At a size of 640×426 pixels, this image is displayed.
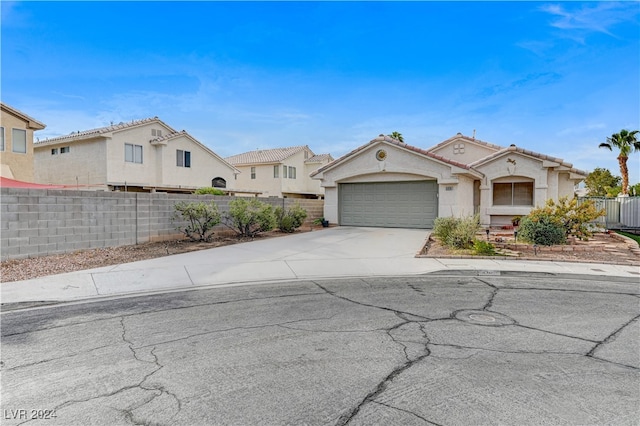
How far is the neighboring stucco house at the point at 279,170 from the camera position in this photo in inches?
1506

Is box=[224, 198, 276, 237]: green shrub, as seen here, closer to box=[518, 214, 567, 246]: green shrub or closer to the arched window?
box=[518, 214, 567, 246]: green shrub

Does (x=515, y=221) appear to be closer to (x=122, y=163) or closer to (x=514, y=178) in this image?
(x=514, y=178)

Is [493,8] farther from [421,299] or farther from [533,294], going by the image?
[421,299]

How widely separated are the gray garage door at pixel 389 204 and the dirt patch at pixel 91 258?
8754 millimetres

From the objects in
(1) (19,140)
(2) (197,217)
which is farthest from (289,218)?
(1) (19,140)

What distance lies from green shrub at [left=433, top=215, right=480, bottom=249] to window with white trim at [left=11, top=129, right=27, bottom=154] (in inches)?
889

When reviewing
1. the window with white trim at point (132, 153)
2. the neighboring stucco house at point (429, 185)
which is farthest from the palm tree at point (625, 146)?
the window with white trim at point (132, 153)

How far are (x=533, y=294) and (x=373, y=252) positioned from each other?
5.94 metres

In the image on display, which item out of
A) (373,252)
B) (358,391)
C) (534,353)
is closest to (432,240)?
(373,252)

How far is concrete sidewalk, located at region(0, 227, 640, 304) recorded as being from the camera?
8.05 meters

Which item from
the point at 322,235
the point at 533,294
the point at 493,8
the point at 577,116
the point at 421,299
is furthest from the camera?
the point at 577,116

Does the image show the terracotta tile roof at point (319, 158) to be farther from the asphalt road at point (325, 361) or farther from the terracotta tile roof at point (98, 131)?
the asphalt road at point (325, 361)

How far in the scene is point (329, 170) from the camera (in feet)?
73.3

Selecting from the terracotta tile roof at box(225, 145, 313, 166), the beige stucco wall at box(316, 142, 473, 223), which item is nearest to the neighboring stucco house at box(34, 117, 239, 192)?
the terracotta tile roof at box(225, 145, 313, 166)
